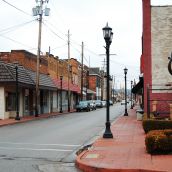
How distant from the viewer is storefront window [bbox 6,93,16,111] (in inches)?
1751

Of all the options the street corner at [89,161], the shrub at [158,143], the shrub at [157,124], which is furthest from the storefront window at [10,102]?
the shrub at [158,143]

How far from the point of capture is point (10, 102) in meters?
45.4

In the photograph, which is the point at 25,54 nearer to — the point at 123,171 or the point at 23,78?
the point at 23,78

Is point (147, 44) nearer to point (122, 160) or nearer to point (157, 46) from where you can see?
point (157, 46)

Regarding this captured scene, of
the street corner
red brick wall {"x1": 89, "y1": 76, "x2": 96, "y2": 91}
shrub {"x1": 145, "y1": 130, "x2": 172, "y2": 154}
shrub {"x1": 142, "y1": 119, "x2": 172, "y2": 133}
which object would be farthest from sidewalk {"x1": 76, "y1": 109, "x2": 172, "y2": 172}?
red brick wall {"x1": 89, "y1": 76, "x2": 96, "y2": 91}

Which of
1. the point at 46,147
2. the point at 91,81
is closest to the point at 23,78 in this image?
the point at 46,147

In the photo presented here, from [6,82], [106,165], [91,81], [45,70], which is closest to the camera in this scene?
[106,165]

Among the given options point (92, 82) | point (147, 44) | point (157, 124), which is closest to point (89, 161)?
point (157, 124)

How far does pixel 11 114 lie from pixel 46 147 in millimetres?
27390

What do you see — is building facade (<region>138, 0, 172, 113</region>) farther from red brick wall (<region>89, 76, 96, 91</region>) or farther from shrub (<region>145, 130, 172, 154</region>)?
red brick wall (<region>89, 76, 96, 91</region>)

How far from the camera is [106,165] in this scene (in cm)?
1267

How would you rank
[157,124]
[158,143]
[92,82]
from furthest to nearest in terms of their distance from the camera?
[92,82], [157,124], [158,143]

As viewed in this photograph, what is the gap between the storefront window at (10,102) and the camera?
146 feet

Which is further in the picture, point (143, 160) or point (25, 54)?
point (25, 54)
